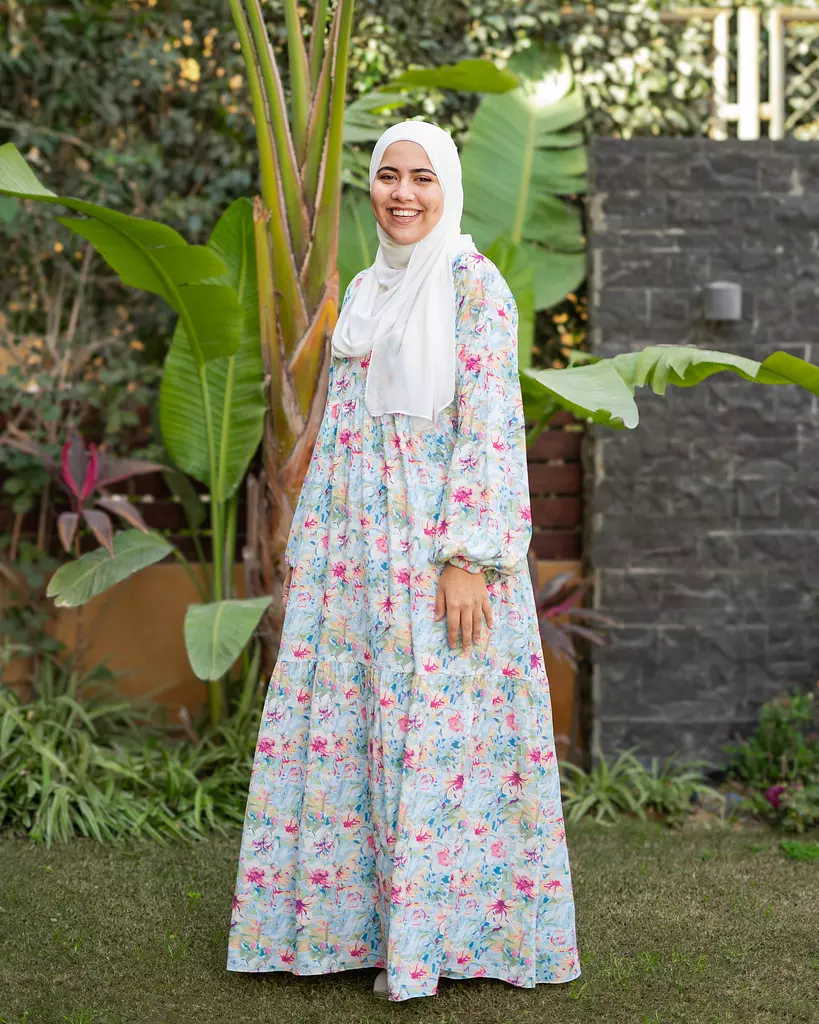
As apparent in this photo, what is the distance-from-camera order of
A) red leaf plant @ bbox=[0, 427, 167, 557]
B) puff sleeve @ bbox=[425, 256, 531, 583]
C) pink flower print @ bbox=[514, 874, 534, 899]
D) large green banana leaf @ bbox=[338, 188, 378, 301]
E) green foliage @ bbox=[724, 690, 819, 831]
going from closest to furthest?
1. puff sleeve @ bbox=[425, 256, 531, 583]
2. pink flower print @ bbox=[514, 874, 534, 899]
3. green foliage @ bbox=[724, 690, 819, 831]
4. red leaf plant @ bbox=[0, 427, 167, 557]
5. large green banana leaf @ bbox=[338, 188, 378, 301]

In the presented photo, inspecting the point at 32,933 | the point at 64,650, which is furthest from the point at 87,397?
the point at 32,933

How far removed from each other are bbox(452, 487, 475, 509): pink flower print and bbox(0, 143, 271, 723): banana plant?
1.33 meters

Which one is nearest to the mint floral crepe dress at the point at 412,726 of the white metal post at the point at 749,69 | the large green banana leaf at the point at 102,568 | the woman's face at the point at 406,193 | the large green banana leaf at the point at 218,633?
the woman's face at the point at 406,193

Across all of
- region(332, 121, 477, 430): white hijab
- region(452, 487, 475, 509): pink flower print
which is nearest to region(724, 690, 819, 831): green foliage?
region(452, 487, 475, 509): pink flower print

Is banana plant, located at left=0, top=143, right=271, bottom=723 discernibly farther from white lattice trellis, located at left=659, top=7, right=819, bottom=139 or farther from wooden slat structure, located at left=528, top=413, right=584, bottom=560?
white lattice trellis, located at left=659, top=7, right=819, bottom=139

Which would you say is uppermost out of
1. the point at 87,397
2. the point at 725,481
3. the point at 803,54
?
the point at 803,54

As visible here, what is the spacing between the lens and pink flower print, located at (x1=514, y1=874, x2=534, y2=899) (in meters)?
2.48

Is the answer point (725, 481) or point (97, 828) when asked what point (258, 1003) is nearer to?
point (97, 828)

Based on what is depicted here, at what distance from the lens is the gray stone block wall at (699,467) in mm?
4457

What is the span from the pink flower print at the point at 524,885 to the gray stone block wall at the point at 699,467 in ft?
6.67

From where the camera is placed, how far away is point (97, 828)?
3684 millimetres

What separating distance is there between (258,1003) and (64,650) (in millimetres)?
2364

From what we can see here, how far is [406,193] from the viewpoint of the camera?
8.01 feet

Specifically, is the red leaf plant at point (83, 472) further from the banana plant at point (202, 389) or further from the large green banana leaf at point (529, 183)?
the large green banana leaf at point (529, 183)
